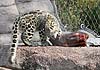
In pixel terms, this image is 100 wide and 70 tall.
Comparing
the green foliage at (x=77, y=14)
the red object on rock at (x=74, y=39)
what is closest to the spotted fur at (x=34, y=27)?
the red object on rock at (x=74, y=39)

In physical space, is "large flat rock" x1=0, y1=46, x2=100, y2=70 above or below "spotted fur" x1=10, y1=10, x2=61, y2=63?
below

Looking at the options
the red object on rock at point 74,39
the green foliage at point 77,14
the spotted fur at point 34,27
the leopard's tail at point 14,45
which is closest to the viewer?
the leopard's tail at point 14,45

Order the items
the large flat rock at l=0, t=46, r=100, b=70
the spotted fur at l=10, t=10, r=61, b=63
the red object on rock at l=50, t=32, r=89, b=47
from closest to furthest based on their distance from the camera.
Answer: the large flat rock at l=0, t=46, r=100, b=70
the red object on rock at l=50, t=32, r=89, b=47
the spotted fur at l=10, t=10, r=61, b=63

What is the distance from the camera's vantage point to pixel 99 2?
34.1 feet

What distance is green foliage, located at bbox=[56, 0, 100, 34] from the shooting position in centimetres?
886

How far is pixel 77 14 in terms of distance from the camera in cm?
915

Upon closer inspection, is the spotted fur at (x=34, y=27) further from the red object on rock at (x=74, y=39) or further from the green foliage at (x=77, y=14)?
the green foliage at (x=77, y=14)

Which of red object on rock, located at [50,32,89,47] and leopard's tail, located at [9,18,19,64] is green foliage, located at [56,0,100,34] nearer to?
leopard's tail, located at [9,18,19,64]

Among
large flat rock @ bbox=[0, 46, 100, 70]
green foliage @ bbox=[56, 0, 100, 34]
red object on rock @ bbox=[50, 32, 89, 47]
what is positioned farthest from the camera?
green foliage @ bbox=[56, 0, 100, 34]

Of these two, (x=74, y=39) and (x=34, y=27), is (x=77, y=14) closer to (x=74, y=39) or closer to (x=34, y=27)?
(x=34, y=27)

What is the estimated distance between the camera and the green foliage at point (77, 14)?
349 inches

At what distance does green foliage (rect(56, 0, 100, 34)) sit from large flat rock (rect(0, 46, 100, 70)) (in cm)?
417

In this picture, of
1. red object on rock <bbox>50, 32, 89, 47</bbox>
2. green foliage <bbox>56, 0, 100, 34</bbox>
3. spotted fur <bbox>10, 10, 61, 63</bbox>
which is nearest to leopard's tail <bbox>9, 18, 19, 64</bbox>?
spotted fur <bbox>10, 10, 61, 63</bbox>

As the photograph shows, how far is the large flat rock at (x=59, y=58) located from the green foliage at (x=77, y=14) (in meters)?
4.17
